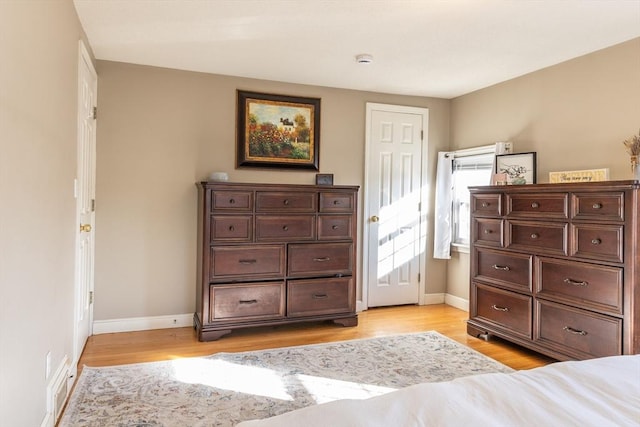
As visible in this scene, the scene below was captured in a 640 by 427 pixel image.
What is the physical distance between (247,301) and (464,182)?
2695 mm

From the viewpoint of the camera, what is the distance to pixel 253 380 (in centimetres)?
270

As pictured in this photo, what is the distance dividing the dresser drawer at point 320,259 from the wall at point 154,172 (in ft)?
2.82

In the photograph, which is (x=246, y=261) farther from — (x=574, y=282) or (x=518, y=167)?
(x=518, y=167)

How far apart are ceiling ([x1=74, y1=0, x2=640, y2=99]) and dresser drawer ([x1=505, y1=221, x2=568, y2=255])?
136 centimetres

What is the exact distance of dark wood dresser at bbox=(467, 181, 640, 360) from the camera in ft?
8.48

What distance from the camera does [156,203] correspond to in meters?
3.79

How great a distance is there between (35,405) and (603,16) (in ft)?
12.4

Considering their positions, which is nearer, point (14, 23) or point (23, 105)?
point (14, 23)

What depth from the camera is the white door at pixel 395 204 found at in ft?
15.1

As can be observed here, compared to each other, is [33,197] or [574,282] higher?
[33,197]

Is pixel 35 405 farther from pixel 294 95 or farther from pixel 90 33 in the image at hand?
pixel 294 95

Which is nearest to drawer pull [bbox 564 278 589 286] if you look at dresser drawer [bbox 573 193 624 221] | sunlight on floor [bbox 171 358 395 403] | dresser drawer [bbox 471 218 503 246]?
dresser drawer [bbox 573 193 624 221]

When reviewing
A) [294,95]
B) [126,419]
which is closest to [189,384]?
[126,419]

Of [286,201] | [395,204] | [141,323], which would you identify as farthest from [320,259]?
[141,323]
